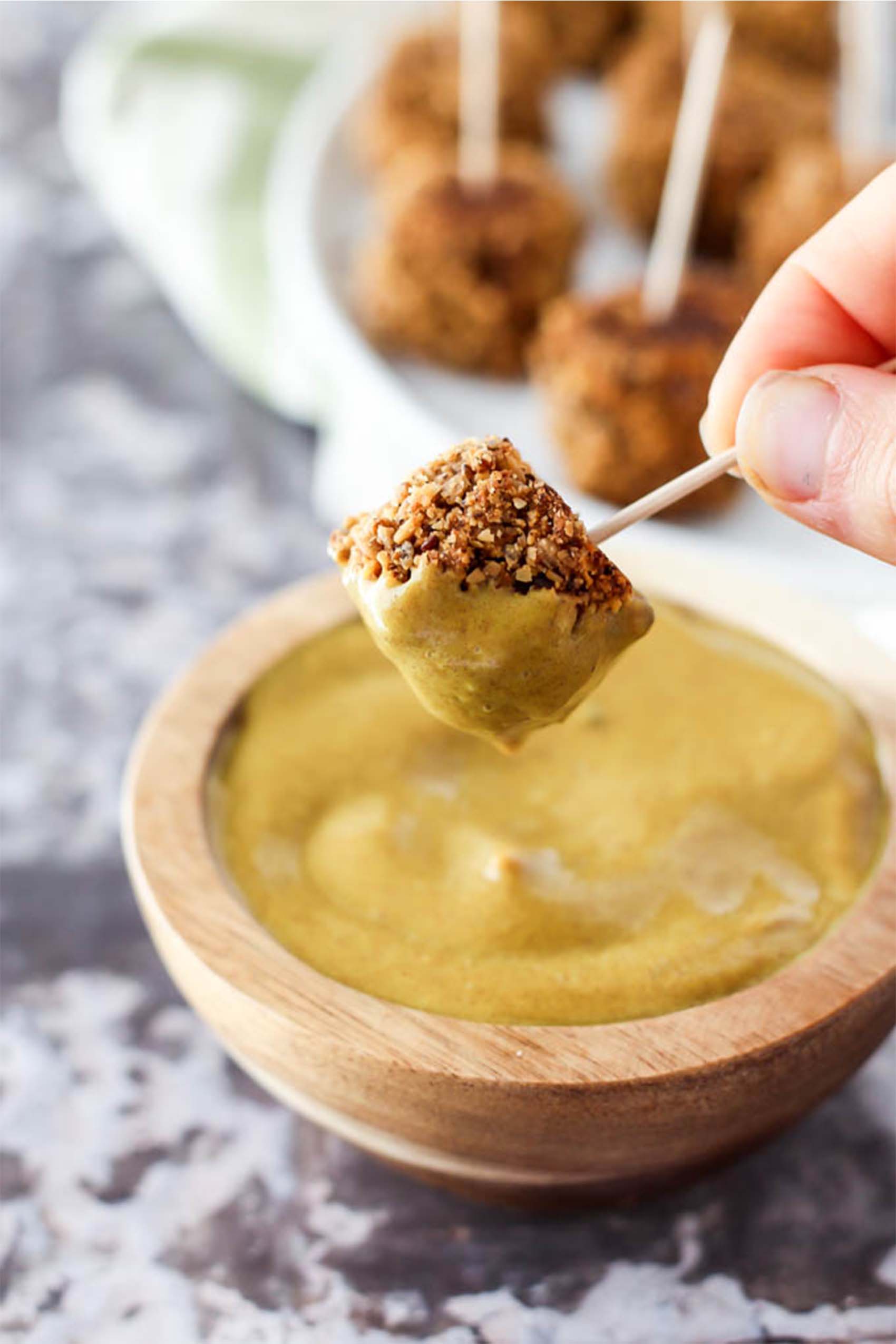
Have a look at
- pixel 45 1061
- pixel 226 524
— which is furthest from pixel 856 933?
pixel 226 524

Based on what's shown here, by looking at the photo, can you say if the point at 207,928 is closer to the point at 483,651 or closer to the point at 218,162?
the point at 483,651

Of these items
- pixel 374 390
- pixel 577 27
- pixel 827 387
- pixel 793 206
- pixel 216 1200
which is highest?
pixel 827 387

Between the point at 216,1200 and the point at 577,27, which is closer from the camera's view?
the point at 216,1200

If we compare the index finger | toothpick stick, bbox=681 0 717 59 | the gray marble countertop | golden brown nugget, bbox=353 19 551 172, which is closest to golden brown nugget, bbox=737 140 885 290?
toothpick stick, bbox=681 0 717 59

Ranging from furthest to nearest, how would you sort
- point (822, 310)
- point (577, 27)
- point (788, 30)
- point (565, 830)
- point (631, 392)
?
point (577, 27)
point (788, 30)
point (631, 392)
point (822, 310)
point (565, 830)

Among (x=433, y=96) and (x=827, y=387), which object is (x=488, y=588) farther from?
(x=433, y=96)

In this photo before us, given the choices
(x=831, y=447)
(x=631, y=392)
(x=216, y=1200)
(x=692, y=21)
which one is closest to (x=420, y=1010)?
(x=216, y=1200)

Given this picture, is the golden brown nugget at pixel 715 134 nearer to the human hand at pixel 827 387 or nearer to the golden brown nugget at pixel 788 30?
the golden brown nugget at pixel 788 30
